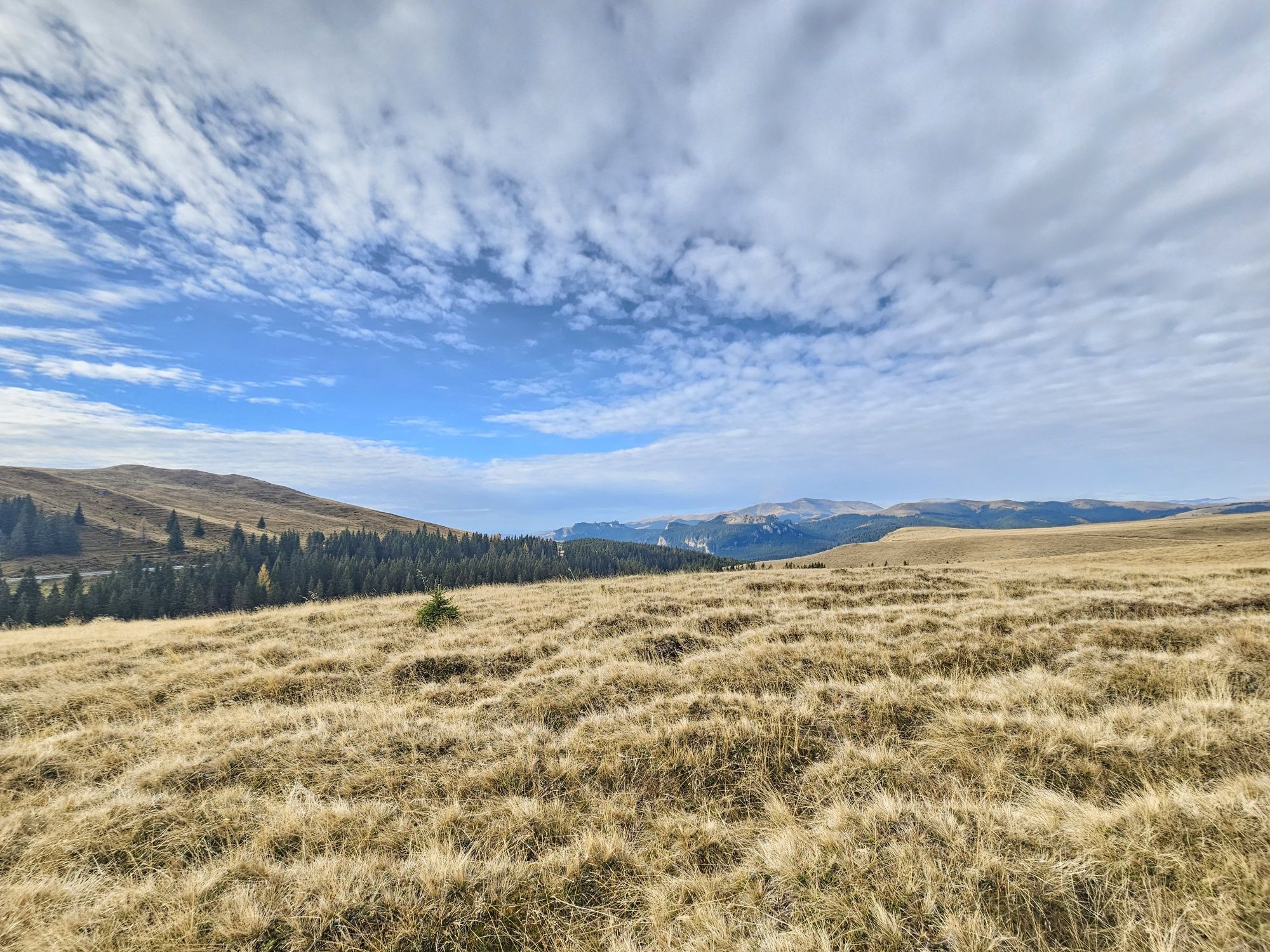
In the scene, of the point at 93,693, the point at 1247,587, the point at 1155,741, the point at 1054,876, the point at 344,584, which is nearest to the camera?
the point at 1054,876

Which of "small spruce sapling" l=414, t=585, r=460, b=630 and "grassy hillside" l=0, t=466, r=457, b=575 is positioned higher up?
"grassy hillside" l=0, t=466, r=457, b=575

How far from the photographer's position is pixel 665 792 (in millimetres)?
5988

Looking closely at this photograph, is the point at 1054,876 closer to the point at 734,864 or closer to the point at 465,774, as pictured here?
the point at 734,864

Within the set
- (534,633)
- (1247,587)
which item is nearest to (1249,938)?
(534,633)

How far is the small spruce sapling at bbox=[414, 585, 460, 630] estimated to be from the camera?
601 inches

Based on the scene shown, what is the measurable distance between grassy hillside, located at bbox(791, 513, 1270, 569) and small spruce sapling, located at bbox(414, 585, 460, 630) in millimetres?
74108

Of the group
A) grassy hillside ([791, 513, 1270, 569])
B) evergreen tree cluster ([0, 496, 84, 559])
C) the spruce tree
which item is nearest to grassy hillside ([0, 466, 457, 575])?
the spruce tree

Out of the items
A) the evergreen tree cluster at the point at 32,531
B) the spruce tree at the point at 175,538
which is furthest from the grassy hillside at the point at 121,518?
the evergreen tree cluster at the point at 32,531

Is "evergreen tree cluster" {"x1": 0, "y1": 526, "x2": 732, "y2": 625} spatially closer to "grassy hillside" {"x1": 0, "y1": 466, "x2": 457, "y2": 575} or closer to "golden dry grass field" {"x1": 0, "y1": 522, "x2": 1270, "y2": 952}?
"grassy hillside" {"x1": 0, "y1": 466, "x2": 457, "y2": 575}

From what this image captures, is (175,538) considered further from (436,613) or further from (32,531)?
(436,613)

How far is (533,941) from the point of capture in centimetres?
394

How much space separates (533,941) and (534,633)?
9800 millimetres

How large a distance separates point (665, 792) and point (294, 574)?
113 meters

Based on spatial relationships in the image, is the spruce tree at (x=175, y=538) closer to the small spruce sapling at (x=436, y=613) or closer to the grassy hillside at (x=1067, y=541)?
the small spruce sapling at (x=436, y=613)
